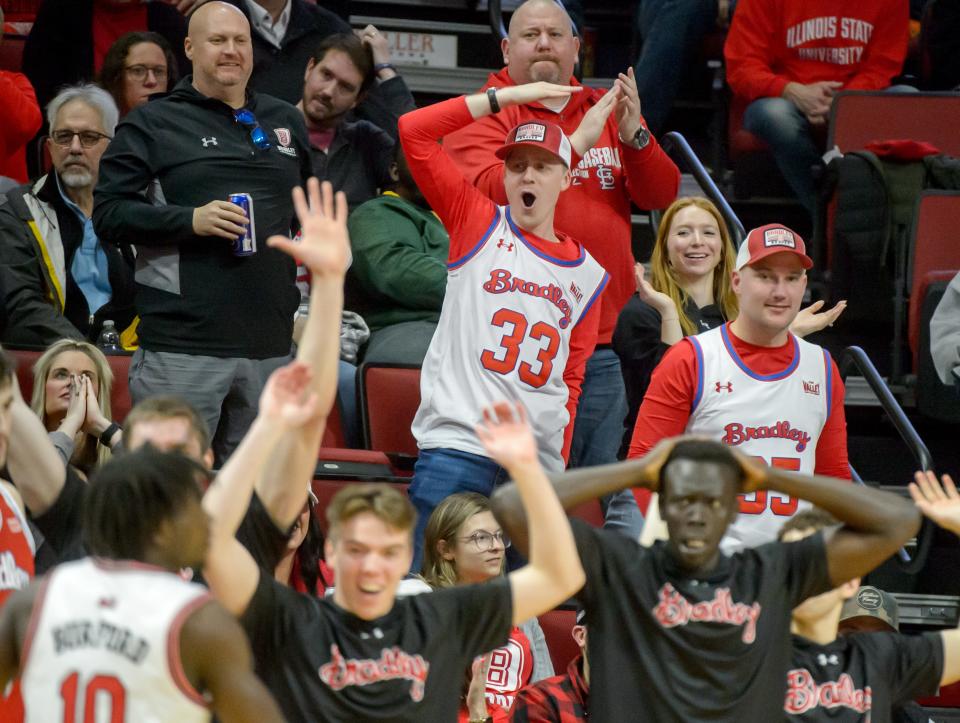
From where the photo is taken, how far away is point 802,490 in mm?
3693

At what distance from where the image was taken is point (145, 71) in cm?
682

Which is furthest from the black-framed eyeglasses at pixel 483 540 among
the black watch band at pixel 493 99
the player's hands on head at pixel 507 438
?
the black watch band at pixel 493 99

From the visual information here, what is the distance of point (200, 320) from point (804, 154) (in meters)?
3.27

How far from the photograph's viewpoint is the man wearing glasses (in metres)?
6.12

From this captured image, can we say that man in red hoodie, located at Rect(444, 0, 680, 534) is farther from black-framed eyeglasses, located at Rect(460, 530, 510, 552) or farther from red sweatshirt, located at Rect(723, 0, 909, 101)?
red sweatshirt, located at Rect(723, 0, 909, 101)

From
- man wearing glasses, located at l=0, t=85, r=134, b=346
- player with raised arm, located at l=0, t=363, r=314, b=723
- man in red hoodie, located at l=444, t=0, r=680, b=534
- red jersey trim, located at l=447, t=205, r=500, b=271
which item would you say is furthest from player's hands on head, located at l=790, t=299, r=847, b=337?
player with raised arm, located at l=0, t=363, r=314, b=723

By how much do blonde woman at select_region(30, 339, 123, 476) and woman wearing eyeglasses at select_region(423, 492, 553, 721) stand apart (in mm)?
1147

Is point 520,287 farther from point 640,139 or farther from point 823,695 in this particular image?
point 823,695

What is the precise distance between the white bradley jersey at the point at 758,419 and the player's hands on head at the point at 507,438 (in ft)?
4.59

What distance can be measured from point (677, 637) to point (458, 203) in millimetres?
2076

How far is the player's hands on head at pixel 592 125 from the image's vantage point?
218 inches

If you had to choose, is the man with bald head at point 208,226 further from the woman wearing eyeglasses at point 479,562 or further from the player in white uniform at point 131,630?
the player in white uniform at point 131,630

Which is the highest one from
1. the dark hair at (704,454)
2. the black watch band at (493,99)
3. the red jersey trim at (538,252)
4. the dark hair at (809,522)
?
the black watch band at (493,99)

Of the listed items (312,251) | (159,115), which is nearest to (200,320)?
(159,115)
